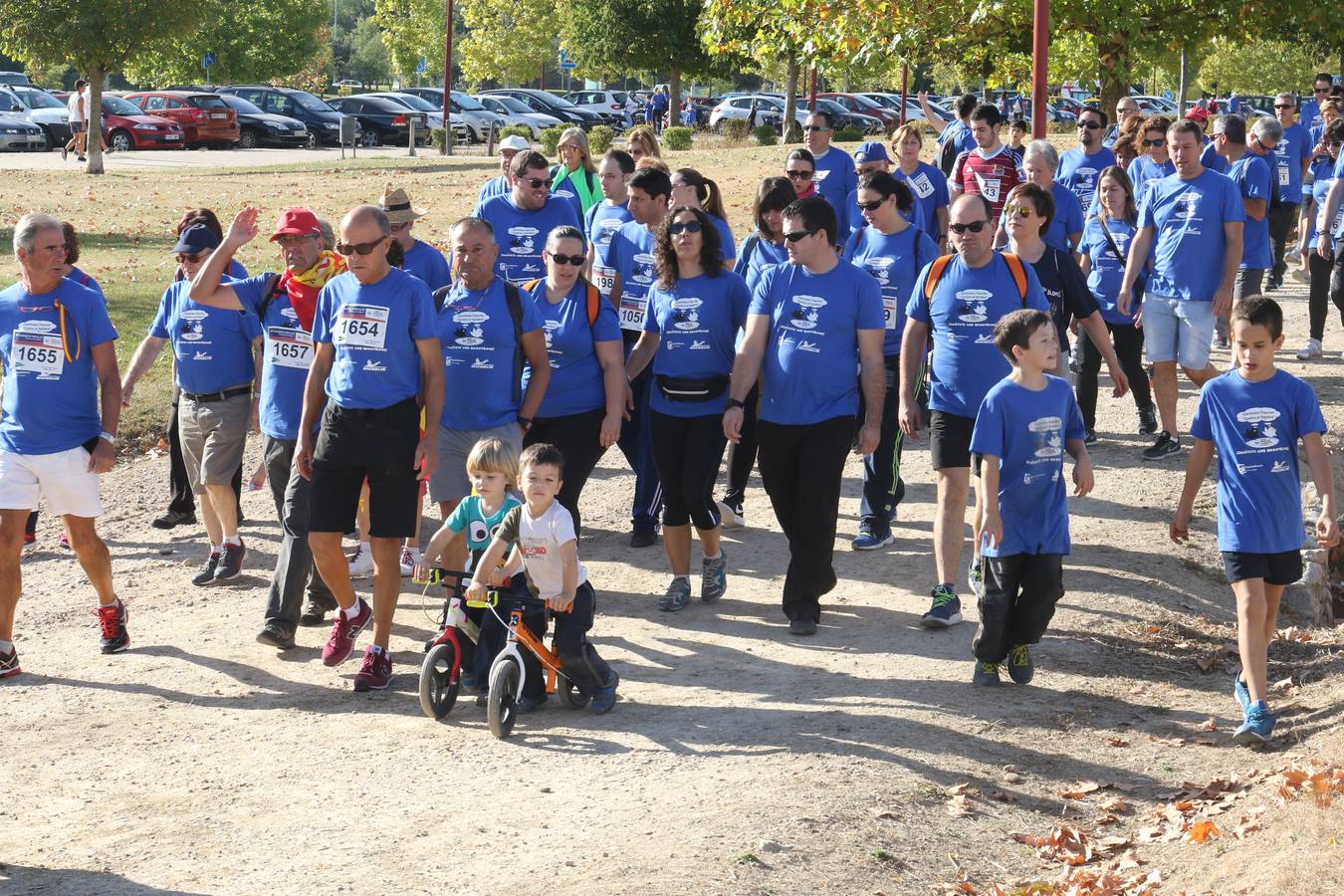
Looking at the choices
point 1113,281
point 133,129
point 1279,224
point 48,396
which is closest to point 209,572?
point 48,396

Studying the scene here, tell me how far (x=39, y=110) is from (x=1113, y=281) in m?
35.0

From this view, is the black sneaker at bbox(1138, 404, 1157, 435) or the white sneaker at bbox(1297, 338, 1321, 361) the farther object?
the white sneaker at bbox(1297, 338, 1321, 361)

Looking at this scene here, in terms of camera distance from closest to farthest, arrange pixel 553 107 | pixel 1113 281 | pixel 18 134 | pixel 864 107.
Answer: pixel 1113 281 → pixel 18 134 → pixel 553 107 → pixel 864 107

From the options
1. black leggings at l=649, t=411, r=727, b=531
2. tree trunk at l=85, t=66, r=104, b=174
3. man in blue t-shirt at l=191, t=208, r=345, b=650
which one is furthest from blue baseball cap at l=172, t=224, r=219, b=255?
tree trunk at l=85, t=66, r=104, b=174

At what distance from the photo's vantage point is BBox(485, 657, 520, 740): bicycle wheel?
21.8ft

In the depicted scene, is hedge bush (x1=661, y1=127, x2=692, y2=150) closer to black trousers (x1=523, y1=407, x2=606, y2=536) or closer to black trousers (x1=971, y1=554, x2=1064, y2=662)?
black trousers (x1=523, y1=407, x2=606, y2=536)

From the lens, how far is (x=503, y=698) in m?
6.71

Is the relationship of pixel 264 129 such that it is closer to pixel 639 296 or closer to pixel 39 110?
pixel 39 110

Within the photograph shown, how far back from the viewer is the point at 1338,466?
11328 millimetres

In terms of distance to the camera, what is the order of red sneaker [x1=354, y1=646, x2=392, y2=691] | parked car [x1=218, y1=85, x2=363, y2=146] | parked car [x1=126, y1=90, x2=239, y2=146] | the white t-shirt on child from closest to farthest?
the white t-shirt on child → red sneaker [x1=354, y1=646, x2=392, y2=691] → parked car [x1=126, y1=90, x2=239, y2=146] → parked car [x1=218, y1=85, x2=363, y2=146]

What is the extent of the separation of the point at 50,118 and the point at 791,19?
2504 cm

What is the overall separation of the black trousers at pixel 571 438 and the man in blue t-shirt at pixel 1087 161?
238 inches

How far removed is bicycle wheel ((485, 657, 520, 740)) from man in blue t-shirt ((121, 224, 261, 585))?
2993 mm

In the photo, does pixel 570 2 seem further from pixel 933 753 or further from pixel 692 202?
pixel 933 753
